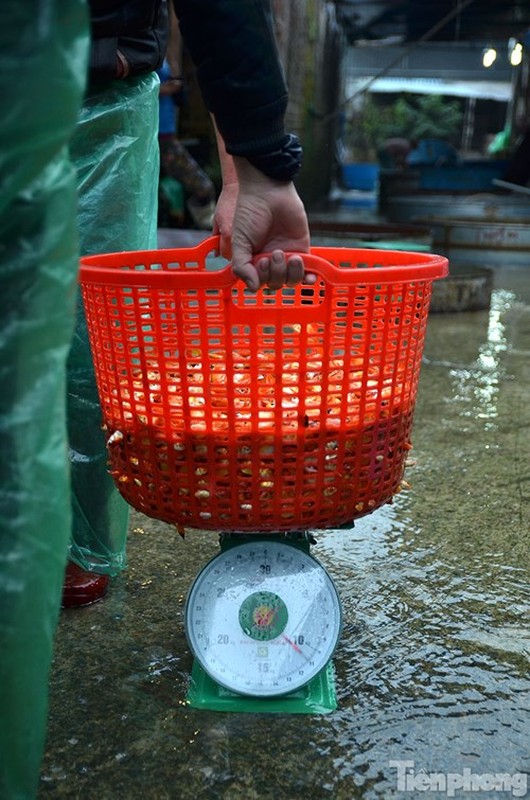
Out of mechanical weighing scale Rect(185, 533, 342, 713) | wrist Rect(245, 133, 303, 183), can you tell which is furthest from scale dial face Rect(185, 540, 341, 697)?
wrist Rect(245, 133, 303, 183)

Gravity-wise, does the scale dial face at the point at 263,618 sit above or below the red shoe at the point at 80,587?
above

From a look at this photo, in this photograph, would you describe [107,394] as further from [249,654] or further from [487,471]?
[487,471]

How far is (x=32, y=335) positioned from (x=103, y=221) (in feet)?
2.73

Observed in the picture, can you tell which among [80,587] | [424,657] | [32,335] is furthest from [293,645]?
[32,335]

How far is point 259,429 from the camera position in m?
1.24

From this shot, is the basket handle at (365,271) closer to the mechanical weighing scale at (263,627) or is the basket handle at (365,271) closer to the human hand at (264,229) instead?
the human hand at (264,229)

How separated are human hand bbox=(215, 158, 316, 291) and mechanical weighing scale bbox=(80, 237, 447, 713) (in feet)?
0.11

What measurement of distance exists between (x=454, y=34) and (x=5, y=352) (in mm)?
14473

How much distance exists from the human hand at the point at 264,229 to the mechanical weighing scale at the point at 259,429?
3 centimetres

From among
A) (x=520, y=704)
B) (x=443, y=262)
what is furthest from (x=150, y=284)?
(x=520, y=704)

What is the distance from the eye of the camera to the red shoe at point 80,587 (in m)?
1.73

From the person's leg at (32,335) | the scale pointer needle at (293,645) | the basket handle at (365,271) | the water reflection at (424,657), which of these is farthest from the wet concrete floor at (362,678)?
the basket handle at (365,271)

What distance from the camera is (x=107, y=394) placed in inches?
54.2

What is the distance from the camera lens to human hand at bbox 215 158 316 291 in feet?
3.77
